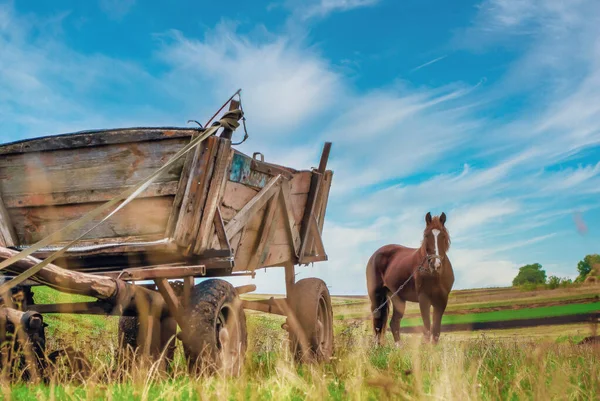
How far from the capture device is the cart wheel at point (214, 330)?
5.29m

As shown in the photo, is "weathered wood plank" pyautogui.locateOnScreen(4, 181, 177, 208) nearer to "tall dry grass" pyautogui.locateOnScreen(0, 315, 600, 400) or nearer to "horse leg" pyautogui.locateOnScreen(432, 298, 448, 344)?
"tall dry grass" pyautogui.locateOnScreen(0, 315, 600, 400)

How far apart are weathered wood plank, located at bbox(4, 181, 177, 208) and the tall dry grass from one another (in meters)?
1.37

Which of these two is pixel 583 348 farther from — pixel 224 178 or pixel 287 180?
pixel 224 178

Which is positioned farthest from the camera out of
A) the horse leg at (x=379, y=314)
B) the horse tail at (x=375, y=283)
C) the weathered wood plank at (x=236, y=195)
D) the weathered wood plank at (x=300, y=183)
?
the horse tail at (x=375, y=283)

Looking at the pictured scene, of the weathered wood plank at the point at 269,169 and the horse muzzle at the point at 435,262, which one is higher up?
the weathered wood plank at the point at 269,169

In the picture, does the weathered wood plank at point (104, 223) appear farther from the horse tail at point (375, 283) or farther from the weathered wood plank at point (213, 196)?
the horse tail at point (375, 283)

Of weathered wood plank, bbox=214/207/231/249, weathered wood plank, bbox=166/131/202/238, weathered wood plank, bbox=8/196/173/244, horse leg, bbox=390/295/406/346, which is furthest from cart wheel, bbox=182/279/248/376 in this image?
horse leg, bbox=390/295/406/346

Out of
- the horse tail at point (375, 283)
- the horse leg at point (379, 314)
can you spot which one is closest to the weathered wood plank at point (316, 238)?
the horse leg at point (379, 314)

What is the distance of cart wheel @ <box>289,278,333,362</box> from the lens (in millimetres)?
7234

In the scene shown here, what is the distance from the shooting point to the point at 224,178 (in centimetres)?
550

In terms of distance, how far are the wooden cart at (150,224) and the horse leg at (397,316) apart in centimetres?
602

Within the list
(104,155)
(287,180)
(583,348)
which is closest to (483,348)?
(583,348)

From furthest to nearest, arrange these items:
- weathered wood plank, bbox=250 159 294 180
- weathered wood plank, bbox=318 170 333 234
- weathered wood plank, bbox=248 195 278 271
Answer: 1. weathered wood plank, bbox=318 170 333 234
2. weathered wood plank, bbox=248 195 278 271
3. weathered wood plank, bbox=250 159 294 180

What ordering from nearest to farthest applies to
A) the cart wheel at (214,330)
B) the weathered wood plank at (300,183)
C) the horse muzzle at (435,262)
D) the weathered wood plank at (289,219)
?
the cart wheel at (214,330)
the weathered wood plank at (289,219)
the weathered wood plank at (300,183)
the horse muzzle at (435,262)
